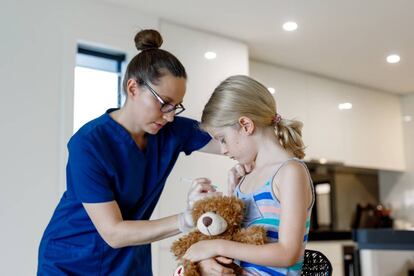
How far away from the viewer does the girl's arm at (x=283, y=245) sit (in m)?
1.12

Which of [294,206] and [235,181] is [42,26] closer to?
[235,181]

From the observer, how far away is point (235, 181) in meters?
1.42

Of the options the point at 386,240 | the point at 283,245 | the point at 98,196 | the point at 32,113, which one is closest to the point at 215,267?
the point at 283,245

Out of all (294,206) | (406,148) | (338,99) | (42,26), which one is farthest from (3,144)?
(406,148)

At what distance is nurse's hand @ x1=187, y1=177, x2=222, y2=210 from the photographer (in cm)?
123

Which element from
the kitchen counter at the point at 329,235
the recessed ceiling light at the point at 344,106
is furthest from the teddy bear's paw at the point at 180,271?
the recessed ceiling light at the point at 344,106

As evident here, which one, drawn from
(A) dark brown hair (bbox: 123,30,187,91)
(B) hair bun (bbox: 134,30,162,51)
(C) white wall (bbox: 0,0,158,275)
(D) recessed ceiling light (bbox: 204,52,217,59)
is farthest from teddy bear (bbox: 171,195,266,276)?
(D) recessed ceiling light (bbox: 204,52,217,59)

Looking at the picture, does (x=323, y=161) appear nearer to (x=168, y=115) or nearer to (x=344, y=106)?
(x=344, y=106)

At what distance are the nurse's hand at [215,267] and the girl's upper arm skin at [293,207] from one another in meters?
0.13

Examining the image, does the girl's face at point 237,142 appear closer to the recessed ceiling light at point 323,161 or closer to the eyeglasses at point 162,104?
the eyeglasses at point 162,104

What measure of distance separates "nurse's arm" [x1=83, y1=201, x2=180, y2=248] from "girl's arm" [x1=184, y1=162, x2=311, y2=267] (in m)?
0.14

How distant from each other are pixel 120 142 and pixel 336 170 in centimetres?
323

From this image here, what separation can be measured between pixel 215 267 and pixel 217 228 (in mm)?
81

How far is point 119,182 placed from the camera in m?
1.40
